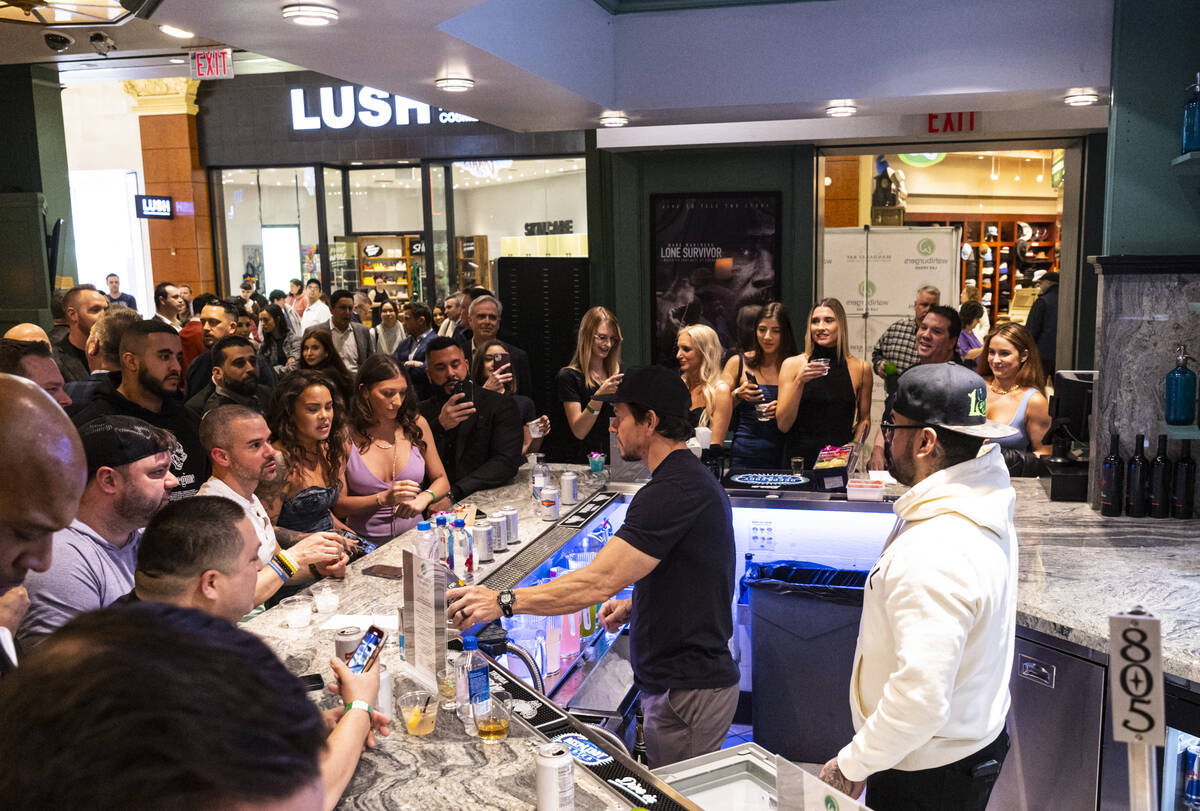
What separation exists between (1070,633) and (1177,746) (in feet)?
1.45

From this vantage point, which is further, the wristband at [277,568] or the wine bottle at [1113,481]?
the wine bottle at [1113,481]

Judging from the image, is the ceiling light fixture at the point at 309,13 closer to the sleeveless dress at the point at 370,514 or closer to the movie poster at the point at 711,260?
the sleeveless dress at the point at 370,514

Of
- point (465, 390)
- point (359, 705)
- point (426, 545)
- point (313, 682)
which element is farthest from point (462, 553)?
point (465, 390)

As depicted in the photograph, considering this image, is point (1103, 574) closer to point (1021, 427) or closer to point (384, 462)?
point (1021, 427)

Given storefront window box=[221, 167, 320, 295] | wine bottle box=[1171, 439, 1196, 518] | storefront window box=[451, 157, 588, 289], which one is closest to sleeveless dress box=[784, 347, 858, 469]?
wine bottle box=[1171, 439, 1196, 518]

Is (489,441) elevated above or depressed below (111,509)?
below

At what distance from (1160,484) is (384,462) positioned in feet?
11.1

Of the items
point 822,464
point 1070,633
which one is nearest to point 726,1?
point 822,464

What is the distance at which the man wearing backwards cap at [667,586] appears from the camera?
109 inches

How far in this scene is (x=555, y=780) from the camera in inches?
73.3

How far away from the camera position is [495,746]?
2.21 metres

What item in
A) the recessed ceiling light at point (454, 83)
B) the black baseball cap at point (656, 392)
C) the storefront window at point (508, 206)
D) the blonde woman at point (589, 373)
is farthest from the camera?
the storefront window at point (508, 206)

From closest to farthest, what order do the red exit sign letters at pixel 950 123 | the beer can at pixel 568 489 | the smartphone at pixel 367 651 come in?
the smartphone at pixel 367 651
the beer can at pixel 568 489
the red exit sign letters at pixel 950 123

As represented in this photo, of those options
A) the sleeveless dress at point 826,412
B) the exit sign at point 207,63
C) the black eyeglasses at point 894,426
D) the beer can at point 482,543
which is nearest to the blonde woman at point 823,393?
the sleeveless dress at point 826,412
